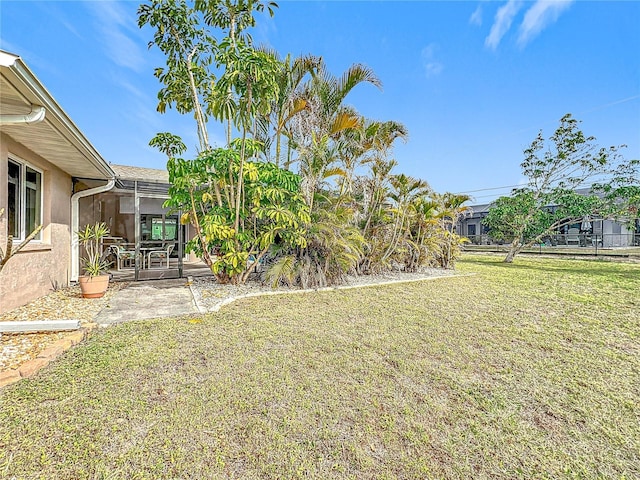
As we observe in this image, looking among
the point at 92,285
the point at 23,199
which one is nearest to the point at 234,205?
the point at 92,285

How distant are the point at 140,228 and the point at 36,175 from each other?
155 inches

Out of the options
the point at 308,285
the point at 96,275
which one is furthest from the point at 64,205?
the point at 308,285

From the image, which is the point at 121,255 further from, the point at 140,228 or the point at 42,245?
the point at 42,245

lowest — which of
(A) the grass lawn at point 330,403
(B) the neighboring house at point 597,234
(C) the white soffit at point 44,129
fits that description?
(A) the grass lawn at point 330,403

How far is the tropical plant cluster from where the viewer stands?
20.9 ft

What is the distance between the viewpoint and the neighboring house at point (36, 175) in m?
3.41

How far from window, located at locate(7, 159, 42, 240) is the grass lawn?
291 cm

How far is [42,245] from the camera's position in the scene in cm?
578

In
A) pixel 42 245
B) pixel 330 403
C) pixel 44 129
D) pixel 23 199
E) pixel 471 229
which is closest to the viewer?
pixel 330 403

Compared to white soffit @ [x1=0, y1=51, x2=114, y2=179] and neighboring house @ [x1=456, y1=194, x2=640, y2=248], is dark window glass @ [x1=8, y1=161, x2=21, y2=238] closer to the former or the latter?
white soffit @ [x1=0, y1=51, x2=114, y2=179]

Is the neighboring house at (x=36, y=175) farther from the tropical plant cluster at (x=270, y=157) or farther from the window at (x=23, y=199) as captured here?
the tropical plant cluster at (x=270, y=157)

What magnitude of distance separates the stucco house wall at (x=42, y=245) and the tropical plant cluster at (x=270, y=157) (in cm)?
226

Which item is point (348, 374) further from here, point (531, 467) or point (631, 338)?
point (631, 338)

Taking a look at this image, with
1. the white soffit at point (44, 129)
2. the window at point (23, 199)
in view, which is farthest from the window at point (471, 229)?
the window at point (23, 199)
